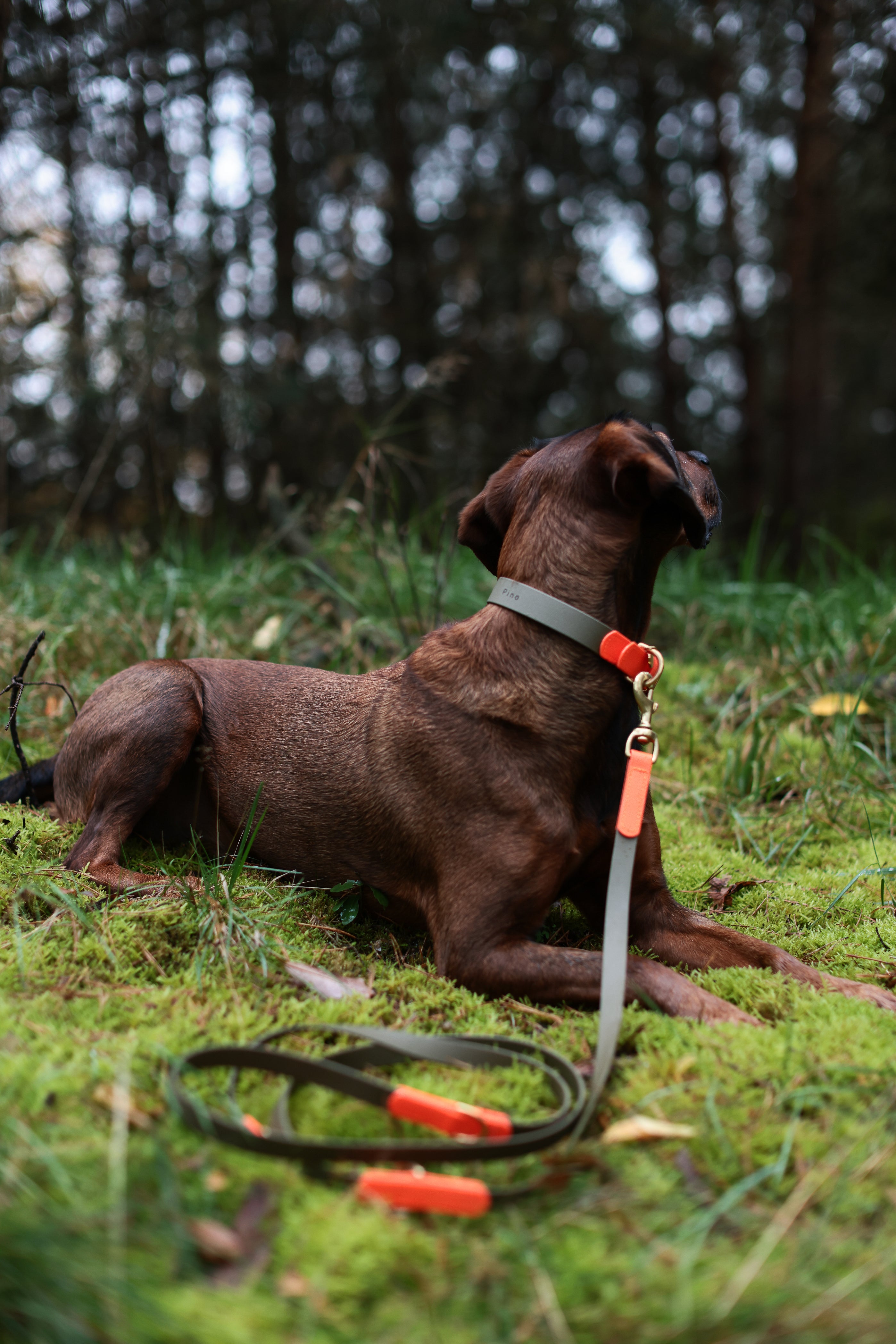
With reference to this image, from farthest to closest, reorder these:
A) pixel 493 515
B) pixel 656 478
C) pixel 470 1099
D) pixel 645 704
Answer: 1. pixel 493 515
2. pixel 645 704
3. pixel 656 478
4. pixel 470 1099

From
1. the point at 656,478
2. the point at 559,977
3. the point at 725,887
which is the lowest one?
the point at 725,887

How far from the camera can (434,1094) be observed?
196cm

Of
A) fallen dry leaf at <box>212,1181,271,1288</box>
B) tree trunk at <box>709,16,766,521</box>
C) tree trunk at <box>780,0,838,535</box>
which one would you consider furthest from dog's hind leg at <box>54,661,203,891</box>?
tree trunk at <box>709,16,766,521</box>

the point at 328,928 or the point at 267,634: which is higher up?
the point at 267,634

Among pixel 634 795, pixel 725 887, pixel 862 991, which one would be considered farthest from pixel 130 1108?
pixel 725 887

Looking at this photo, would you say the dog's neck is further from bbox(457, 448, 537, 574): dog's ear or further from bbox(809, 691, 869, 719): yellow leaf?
bbox(809, 691, 869, 719): yellow leaf

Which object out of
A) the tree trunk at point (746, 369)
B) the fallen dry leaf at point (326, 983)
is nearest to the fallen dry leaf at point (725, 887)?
the fallen dry leaf at point (326, 983)

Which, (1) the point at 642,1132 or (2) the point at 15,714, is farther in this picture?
(2) the point at 15,714

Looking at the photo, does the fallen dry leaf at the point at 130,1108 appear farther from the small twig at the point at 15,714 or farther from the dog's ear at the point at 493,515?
the dog's ear at the point at 493,515

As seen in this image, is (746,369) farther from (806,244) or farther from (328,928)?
(328,928)

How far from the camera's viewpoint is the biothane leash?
5.10 ft

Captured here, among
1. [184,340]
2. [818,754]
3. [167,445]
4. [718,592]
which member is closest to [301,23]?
[184,340]

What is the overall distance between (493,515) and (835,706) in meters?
2.67

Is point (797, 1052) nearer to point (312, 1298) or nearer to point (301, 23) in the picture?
point (312, 1298)
